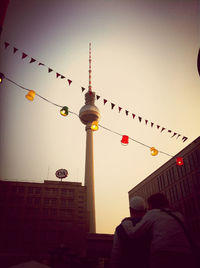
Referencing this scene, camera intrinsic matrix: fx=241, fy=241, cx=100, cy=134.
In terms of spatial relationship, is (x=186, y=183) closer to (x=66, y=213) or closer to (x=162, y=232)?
(x=66, y=213)

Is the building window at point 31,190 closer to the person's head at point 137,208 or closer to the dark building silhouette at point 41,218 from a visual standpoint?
the dark building silhouette at point 41,218

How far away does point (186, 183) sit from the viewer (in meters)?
52.1

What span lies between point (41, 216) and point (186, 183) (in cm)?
3886

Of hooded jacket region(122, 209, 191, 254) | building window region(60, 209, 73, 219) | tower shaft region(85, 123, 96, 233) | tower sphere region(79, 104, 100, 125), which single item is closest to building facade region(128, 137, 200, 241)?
tower shaft region(85, 123, 96, 233)

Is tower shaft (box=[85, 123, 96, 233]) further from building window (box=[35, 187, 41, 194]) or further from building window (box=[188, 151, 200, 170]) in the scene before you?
building window (box=[188, 151, 200, 170])

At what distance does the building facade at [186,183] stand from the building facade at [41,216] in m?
24.5

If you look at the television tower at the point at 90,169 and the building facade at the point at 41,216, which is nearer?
the building facade at the point at 41,216

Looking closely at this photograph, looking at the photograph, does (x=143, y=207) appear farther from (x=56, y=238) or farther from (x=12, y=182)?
(x=12, y=182)

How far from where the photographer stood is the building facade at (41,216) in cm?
6034

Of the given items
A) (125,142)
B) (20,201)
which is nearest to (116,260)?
(125,142)

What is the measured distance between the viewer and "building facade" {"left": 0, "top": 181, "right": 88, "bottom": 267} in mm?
60344

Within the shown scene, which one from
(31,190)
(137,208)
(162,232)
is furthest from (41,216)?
(162,232)

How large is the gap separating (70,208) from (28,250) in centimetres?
1552

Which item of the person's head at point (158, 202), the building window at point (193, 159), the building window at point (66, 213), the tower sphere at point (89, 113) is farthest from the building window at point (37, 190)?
the person's head at point (158, 202)
